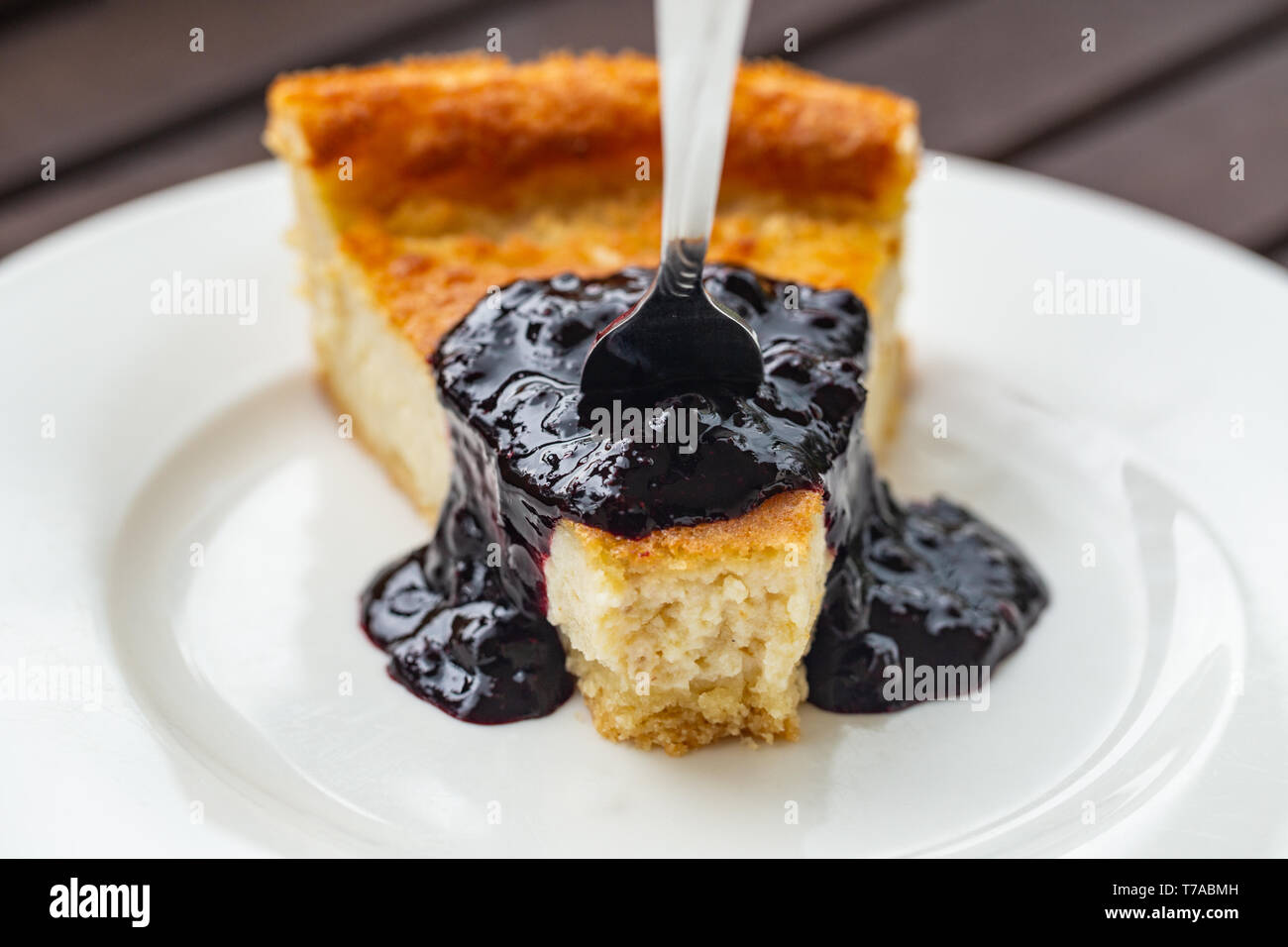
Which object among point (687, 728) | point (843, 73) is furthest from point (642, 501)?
point (843, 73)

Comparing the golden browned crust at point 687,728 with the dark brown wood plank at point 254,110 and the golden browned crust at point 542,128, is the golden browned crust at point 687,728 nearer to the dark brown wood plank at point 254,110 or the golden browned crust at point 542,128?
the golden browned crust at point 542,128

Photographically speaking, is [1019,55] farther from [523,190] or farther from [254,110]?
[254,110]

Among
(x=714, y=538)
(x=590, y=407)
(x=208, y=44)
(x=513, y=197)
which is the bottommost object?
(x=714, y=538)

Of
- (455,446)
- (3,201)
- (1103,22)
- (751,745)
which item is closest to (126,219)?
(3,201)

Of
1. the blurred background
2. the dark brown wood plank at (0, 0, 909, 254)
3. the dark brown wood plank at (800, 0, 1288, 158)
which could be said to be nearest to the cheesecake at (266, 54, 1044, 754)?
the dark brown wood plank at (0, 0, 909, 254)

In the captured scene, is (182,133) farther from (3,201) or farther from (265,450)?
(265,450)

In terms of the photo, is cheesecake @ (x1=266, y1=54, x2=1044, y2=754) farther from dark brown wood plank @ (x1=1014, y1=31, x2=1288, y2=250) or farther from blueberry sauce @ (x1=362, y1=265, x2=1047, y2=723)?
dark brown wood plank @ (x1=1014, y1=31, x2=1288, y2=250)
